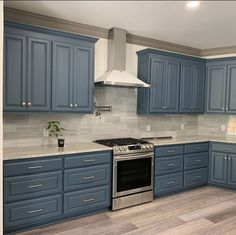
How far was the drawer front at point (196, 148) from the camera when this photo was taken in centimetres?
440

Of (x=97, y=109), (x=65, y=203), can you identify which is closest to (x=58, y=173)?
(x=65, y=203)

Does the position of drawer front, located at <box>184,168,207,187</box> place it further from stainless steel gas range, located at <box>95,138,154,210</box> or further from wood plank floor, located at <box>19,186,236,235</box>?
stainless steel gas range, located at <box>95,138,154,210</box>

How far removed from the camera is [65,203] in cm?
318

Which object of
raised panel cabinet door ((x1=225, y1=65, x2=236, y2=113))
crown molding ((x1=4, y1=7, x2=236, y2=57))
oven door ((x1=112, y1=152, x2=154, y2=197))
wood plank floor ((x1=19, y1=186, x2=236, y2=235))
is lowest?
wood plank floor ((x1=19, y1=186, x2=236, y2=235))

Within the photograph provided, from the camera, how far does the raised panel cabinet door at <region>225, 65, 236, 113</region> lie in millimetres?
4707

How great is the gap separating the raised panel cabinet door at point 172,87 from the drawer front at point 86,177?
172 cm

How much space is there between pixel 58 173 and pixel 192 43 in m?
3.47

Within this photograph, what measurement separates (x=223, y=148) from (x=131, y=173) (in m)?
1.93

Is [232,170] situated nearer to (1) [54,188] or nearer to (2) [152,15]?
(2) [152,15]

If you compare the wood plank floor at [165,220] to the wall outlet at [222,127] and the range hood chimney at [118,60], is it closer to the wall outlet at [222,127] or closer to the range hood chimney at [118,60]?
the wall outlet at [222,127]

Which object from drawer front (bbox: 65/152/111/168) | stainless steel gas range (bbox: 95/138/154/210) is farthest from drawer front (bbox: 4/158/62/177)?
stainless steel gas range (bbox: 95/138/154/210)

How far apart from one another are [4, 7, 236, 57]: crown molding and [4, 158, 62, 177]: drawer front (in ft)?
5.95

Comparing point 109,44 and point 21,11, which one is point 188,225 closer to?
point 109,44

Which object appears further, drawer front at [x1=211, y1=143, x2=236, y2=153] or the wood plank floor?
drawer front at [x1=211, y1=143, x2=236, y2=153]
